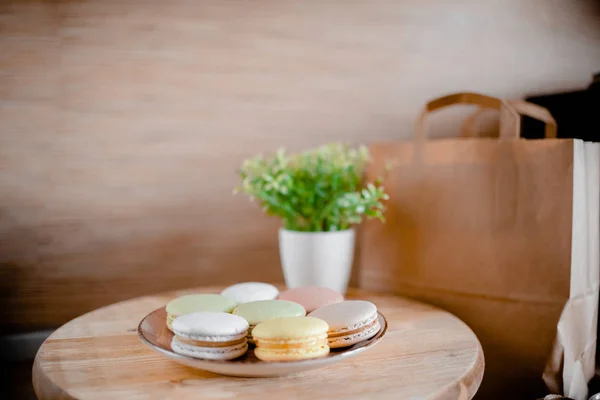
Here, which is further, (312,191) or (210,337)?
(312,191)

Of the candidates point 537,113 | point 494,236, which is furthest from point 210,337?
point 537,113

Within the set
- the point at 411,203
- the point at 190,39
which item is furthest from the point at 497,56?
the point at 190,39

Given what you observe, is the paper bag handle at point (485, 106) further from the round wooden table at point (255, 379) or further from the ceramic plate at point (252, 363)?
the ceramic plate at point (252, 363)

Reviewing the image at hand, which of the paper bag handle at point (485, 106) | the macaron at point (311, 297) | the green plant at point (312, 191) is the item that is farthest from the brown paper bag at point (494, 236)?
the macaron at point (311, 297)

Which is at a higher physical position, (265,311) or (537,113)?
(537,113)

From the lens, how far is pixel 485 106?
109 centimetres

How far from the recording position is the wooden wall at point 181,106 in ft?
3.92

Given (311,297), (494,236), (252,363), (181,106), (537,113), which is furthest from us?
(181,106)

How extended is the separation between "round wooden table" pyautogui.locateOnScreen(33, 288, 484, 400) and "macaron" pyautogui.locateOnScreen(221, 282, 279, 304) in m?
0.17

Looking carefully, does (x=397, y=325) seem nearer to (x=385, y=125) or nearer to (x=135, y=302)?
(x=135, y=302)

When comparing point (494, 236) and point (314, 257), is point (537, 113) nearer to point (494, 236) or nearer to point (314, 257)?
point (494, 236)

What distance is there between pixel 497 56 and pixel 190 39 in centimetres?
89

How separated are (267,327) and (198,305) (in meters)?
0.16

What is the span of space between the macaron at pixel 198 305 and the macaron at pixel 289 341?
12 centimetres
